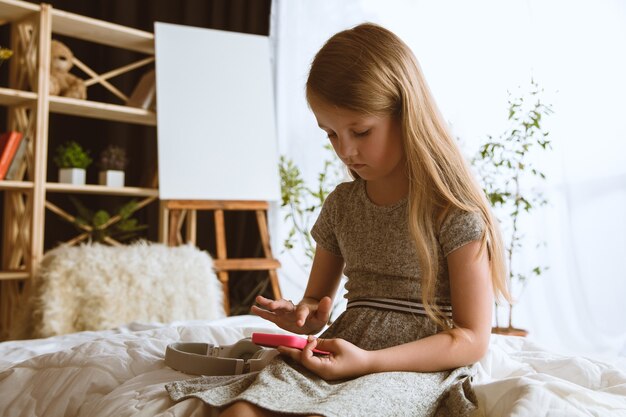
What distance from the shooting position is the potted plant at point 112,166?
3.41 meters

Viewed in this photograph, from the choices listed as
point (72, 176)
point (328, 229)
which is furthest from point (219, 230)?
point (328, 229)

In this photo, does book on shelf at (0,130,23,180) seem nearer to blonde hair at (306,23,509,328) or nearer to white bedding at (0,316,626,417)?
white bedding at (0,316,626,417)

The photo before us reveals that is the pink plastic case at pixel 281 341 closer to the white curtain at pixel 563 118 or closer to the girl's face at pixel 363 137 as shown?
the girl's face at pixel 363 137

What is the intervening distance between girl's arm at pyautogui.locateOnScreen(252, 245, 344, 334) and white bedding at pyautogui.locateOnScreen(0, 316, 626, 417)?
0.20m

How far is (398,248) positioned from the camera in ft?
4.10

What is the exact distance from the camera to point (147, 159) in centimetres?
389

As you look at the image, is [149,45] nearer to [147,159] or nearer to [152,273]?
[147,159]

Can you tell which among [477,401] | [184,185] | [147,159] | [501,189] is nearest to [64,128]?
[147,159]

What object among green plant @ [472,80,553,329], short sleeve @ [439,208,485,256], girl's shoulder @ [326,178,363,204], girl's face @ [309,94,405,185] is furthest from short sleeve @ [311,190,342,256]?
green plant @ [472,80,553,329]

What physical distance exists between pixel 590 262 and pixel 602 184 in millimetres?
344

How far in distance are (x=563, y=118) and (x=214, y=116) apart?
66.3 inches

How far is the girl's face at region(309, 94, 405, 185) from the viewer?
3.98 feet

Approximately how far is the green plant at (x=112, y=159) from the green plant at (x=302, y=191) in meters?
0.86

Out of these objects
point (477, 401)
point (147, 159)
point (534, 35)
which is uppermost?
point (534, 35)
